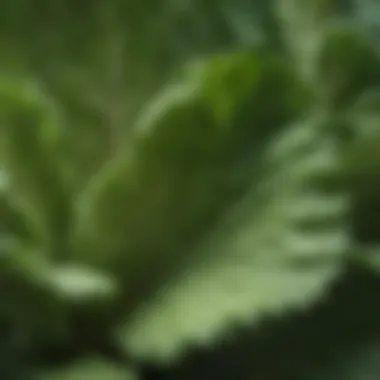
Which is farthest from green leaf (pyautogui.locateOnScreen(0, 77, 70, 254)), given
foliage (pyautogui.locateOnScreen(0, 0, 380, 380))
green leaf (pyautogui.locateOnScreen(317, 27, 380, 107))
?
green leaf (pyautogui.locateOnScreen(317, 27, 380, 107))

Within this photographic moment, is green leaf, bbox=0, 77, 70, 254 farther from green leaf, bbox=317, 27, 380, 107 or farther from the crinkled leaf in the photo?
green leaf, bbox=317, 27, 380, 107

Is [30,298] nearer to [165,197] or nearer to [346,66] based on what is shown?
[165,197]

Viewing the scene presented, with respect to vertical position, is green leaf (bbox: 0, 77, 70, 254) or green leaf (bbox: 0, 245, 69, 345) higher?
green leaf (bbox: 0, 77, 70, 254)

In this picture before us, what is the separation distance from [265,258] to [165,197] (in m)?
0.04

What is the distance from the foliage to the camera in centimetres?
29

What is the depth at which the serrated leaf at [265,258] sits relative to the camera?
0.29 meters

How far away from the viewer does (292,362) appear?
328 mm

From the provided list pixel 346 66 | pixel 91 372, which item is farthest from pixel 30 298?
pixel 346 66

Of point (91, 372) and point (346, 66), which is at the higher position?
point (346, 66)

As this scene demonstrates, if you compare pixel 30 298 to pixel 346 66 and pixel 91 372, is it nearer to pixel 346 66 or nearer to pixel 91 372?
pixel 91 372

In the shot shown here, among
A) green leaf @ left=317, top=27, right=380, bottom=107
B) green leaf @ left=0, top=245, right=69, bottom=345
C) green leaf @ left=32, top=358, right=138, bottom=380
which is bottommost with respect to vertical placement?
green leaf @ left=32, top=358, right=138, bottom=380

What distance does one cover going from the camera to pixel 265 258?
303 millimetres

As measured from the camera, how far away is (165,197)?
12.2 inches

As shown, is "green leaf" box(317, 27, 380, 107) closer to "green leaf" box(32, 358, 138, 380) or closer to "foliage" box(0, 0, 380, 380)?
"foliage" box(0, 0, 380, 380)
